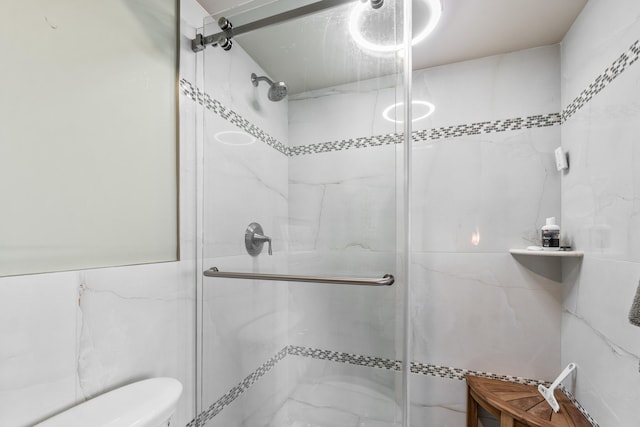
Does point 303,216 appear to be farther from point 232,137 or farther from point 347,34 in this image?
point 347,34

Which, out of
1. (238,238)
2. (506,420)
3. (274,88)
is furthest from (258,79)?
(506,420)

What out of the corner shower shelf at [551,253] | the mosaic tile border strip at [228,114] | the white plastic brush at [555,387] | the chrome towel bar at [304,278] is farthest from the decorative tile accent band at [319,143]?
the white plastic brush at [555,387]

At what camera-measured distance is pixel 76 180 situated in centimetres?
76

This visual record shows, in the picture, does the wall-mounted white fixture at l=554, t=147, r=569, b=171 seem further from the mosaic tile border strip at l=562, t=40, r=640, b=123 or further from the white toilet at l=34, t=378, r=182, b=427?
the white toilet at l=34, t=378, r=182, b=427

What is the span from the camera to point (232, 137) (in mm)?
1163

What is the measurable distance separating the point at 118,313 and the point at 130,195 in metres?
0.34

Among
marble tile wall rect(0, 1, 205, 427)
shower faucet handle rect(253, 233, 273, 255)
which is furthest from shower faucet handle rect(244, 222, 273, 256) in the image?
marble tile wall rect(0, 1, 205, 427)

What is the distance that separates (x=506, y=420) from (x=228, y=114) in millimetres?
1699

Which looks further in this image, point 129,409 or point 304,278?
point 304,278

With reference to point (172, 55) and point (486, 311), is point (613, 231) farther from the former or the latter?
point (172, 55)

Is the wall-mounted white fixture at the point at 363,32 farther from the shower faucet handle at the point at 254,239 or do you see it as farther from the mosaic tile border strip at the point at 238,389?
the mosaic tile border strip at the point at 238,389

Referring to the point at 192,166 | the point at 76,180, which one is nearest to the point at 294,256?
the point at 192,166

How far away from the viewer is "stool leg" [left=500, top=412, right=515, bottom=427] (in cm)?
124

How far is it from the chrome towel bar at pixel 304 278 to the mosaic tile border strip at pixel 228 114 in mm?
452
